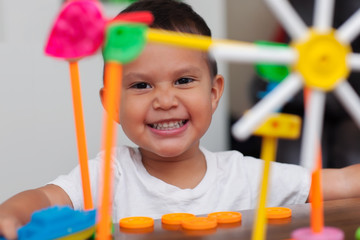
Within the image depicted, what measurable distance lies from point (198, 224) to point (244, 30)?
64.7 inches

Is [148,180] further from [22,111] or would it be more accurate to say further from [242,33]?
Result: [242,33]

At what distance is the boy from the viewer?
76 centimetres

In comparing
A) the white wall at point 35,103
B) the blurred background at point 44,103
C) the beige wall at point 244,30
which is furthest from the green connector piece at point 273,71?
the beige wall at point 244,30

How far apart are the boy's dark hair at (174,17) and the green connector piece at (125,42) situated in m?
0.45

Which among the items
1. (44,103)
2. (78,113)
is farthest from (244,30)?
(78,113)

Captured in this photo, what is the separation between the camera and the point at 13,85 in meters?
1.54

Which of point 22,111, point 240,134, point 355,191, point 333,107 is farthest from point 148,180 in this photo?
point 333,107

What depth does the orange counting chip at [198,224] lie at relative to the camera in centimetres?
52

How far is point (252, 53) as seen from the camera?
33cm

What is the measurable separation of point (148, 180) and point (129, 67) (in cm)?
21

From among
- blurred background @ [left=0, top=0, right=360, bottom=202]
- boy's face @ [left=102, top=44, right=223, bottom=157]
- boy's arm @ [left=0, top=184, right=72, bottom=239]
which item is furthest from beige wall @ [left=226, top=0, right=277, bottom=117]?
boy's arm @ [left=0, top=184, right=72, bottom=239]

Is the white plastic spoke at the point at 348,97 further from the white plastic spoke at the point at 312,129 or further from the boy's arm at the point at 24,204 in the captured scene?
the boy's arm at the point at 24,204

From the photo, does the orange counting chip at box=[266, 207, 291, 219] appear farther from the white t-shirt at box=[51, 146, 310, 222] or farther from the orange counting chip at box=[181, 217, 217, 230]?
the white t-shirt at box=[51, 146, 310, 222]

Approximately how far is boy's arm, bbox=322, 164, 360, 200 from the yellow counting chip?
45cm
